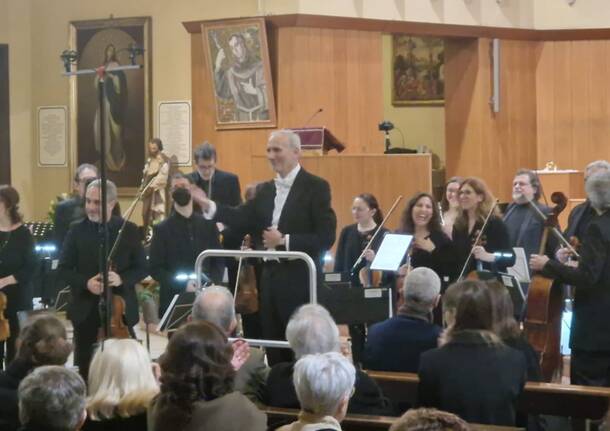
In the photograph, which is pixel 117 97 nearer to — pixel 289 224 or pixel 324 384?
pixel 289 224

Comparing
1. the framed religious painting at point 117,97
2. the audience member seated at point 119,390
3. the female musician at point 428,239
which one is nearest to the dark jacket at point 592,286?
the female musician at point 428,239

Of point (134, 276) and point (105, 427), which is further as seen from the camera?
point (134, 276)

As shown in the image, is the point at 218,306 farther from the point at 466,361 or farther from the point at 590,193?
the point at 590,193

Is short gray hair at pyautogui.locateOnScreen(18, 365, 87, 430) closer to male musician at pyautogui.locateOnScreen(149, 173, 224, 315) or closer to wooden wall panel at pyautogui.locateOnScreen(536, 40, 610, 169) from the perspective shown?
male musician at pyautogui.locateOnScreen(149, 173, 224, 315)

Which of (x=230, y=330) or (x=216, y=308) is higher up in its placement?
(x=216, y=308)

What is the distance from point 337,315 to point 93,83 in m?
9.35

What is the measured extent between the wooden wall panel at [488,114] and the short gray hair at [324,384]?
11852 millimetres

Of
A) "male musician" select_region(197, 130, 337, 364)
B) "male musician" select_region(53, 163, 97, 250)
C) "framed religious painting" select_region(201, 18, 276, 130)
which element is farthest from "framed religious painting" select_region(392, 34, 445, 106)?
"male musician" select_region(197, 130, 337, 364)

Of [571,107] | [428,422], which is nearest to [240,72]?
[571,107]

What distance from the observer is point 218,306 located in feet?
16.0

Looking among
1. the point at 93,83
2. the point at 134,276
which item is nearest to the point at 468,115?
the point at 93,83

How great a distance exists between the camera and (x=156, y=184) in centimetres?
1416

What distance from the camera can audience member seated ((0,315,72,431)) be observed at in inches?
177

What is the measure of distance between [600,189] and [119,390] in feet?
10.2
